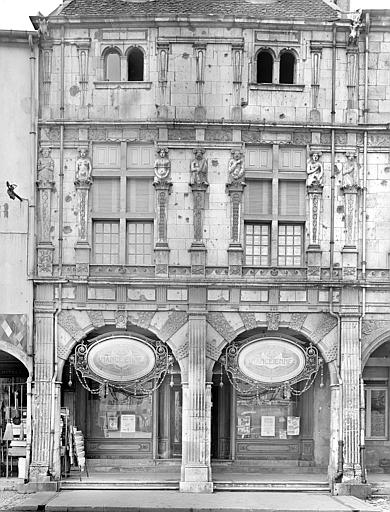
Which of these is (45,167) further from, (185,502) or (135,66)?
(185,502)

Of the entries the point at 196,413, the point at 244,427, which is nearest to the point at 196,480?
the point at 196,413

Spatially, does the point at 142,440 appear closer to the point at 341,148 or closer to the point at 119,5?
the point at 341,148

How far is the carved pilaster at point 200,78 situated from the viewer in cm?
2345

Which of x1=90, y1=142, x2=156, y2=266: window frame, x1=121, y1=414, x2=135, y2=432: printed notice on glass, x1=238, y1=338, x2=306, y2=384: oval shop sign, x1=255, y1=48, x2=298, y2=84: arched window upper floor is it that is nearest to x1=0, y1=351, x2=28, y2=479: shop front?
x1=121, y1=414, x2=135, y2=432: printed notice on glass

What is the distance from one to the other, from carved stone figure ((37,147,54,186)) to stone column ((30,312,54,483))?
333 cm

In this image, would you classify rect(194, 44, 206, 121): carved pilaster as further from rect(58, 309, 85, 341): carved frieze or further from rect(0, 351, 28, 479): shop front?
rect(0, 351, 28, 479): shop front

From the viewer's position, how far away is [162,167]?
76.6ft

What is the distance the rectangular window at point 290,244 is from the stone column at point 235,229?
1.10m

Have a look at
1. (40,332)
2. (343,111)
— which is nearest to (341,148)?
(343,111)

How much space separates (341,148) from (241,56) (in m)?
3.47

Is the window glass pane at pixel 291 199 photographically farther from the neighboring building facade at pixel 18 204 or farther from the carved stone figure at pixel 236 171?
the neighboring building facade at pixel 18 204

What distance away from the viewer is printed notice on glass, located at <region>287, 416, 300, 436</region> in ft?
84.0

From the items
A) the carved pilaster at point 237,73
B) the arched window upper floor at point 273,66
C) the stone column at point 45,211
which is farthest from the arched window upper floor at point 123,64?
the arched window upper floor at point 273,66

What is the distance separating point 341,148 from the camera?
2364 centimetres
